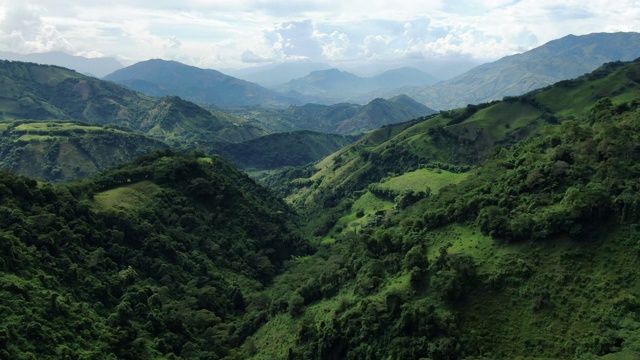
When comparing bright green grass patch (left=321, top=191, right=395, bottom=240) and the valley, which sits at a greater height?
the valley

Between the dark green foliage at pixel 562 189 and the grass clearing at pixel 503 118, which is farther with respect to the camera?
the grass clearing at pixel 503 118

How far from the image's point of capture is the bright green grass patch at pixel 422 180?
399 feet

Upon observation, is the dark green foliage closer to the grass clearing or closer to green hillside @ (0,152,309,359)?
green hillside @ (0,152,309,359)

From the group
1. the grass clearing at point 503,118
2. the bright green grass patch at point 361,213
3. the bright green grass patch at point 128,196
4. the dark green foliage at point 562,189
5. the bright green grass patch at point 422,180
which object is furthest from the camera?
the grass clearing at point 503,118

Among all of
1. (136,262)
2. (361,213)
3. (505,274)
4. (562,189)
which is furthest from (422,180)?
(136,262)

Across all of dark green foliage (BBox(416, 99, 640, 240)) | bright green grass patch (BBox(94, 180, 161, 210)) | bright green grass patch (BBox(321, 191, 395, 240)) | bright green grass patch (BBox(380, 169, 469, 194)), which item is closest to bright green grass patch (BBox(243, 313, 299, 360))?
dark green foliage (BBox(416, 99, 640, 240))

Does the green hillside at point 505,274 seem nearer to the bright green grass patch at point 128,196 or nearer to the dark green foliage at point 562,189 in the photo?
the dark green foliage at point 562,189

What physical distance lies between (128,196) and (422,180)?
78890 mm

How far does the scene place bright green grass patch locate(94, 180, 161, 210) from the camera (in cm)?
8175

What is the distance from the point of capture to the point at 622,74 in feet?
505

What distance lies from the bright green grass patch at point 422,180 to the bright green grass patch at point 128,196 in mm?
69070

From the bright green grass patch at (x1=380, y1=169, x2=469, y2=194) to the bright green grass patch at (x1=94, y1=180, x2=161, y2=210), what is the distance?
69070mm

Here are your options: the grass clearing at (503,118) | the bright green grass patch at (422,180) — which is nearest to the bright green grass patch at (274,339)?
the bright green grass patch at (422,180)

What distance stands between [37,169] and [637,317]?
21496 cm
